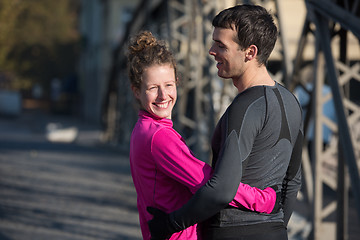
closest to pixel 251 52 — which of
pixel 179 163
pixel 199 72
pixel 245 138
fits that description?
pixel 245 138

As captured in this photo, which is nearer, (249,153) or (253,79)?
(249,153)

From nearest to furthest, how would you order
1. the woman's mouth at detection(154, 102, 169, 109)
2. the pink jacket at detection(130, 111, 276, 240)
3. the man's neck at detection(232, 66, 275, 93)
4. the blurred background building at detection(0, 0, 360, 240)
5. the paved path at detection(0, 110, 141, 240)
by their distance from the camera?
the pink jacket at detection(130, 111, 276, 240) < the man's neck at detection(232, 66, 275, 93) < the woman's mouth at detection(154, 102, 169, 109) < the blurred background building at detection(0, 0, 360, 240) < the paved path at detection(0, 110, 141, 240)

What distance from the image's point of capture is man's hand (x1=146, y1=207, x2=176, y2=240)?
8.65 ft

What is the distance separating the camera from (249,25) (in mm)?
2648

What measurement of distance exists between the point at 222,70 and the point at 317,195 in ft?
12.1

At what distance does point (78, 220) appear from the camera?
8977 millimetres

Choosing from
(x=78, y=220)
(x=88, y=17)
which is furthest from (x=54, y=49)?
(x=78, y=220)

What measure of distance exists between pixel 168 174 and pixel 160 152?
10 cm

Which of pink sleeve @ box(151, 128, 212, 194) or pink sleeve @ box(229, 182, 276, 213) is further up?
pink sleeve @ box(151, 128, 212, 194)

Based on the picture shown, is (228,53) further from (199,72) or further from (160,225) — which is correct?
(199,72)

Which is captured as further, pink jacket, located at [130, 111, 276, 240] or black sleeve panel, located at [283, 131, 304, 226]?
black sleeve panel, located at [283, 131, 304, 226]

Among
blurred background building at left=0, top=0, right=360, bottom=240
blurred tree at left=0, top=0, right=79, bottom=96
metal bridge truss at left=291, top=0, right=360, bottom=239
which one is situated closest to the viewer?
metal bridge truss at left=291, top=0, right=360, bottom=239

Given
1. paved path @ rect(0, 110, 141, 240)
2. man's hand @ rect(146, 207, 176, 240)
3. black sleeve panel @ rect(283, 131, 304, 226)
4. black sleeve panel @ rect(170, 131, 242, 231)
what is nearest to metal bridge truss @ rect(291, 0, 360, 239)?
black sleeve panel @ rect(283, 131, 304, 226)

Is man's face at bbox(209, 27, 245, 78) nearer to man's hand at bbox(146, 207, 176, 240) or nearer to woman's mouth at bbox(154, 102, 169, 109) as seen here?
woman's mouth at bbox(154, 102, 169, 109)
